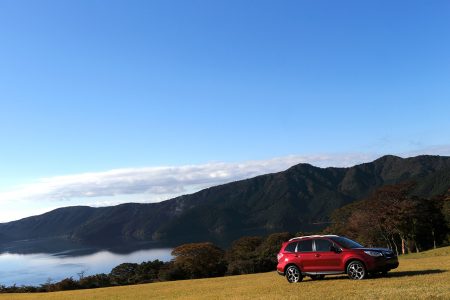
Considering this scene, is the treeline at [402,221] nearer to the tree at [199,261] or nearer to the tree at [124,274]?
the tree at [199,261]

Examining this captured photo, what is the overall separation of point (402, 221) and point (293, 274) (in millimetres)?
58300

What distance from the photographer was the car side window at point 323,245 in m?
18.7

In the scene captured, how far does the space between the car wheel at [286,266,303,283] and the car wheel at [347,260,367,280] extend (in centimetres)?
231

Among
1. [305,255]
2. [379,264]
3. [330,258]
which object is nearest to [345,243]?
[330,258]

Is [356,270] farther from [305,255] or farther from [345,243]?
[305,255]

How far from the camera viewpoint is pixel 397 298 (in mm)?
12438

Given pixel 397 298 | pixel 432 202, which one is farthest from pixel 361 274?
pixel 432 202

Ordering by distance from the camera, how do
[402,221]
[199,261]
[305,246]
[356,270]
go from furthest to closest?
[199,261], [402,221], [305,246], [356,270]

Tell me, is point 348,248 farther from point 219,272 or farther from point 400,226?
point 400,226

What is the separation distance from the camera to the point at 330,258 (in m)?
18.4

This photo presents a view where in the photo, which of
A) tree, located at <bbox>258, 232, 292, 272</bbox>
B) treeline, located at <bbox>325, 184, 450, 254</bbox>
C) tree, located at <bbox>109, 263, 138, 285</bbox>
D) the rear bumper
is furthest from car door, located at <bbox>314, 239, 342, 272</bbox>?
treeline, located at <bbox>325, 184, 450, 254</bbox>

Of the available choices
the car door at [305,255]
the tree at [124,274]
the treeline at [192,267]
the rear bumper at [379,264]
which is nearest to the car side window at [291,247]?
the car door at [305,255]

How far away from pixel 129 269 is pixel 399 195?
47194 millimetres

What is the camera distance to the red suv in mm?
17578
